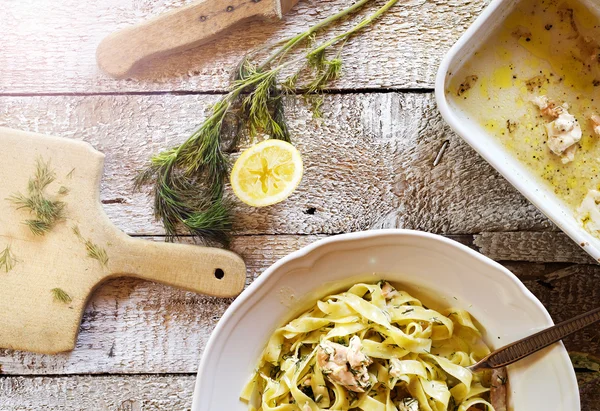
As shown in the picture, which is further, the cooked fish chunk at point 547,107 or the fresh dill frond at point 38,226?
the fresh dill frond at point 38,226

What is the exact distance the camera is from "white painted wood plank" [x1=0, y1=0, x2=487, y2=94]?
7.07 feet

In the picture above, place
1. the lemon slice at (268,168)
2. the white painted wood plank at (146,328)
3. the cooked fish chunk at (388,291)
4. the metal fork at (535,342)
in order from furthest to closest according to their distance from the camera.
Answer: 1. the white painted wood plank at (146,328)
2. the lemon slice at (268,168)
3. the cooked fish chunk at (388,291)
4. the metal fork at (535,342)

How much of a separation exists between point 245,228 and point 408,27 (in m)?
1.04

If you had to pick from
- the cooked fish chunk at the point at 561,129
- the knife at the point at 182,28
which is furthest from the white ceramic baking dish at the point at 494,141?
the knife at the point at 182,28

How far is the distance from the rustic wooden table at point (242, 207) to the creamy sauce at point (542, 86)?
174 mm

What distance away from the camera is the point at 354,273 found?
1.93 meters

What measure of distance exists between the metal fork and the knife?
150 cm

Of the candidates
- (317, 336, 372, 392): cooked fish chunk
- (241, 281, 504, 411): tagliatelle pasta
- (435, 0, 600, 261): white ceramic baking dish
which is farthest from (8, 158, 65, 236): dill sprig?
(435, 0, 600, 261): white ceramic baking dish

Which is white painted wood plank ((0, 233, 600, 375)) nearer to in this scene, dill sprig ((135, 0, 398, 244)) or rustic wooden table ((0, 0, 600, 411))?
rustic wooden table ((0, 0, 600, 411))

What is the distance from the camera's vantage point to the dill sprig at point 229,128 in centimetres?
212

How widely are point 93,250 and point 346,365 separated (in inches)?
43.0

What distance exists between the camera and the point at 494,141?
6.59 ft

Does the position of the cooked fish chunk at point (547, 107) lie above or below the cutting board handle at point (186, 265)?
above

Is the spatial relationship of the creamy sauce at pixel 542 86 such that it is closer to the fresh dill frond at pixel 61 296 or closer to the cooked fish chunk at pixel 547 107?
the cooked fish chunk at pixel 547 107
